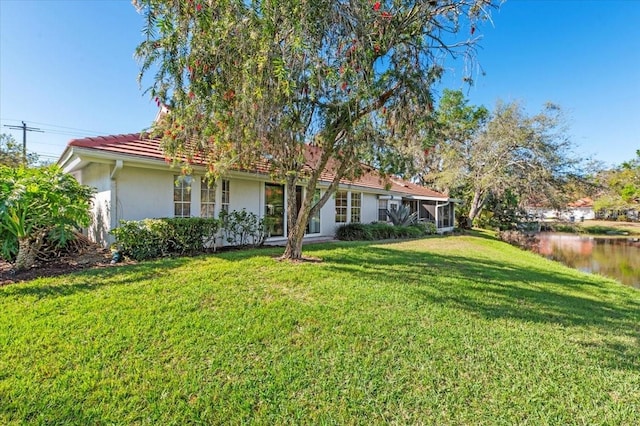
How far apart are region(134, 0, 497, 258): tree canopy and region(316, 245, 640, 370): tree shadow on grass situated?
257cm

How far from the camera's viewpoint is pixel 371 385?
310 centimetres

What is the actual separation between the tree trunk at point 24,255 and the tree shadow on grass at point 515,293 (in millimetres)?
6259

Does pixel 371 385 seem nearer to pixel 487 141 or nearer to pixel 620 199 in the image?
pixel 487 141

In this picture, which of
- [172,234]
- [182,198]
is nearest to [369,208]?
[182,198]

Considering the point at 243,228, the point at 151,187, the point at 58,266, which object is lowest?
the point at 58,266

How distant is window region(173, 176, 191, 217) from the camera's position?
8977 millimetres

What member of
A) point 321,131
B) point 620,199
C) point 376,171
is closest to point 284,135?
point 321,131

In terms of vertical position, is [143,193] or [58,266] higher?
[143,193]

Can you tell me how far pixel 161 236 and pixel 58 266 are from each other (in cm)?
200

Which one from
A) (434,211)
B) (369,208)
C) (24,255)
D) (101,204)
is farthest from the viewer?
Result: (434,211)

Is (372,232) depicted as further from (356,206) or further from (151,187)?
(151,187)

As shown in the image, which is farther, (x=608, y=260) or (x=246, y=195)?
(x=608, y=260)

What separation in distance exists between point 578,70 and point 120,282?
21586mm

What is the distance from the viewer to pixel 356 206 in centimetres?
1650
